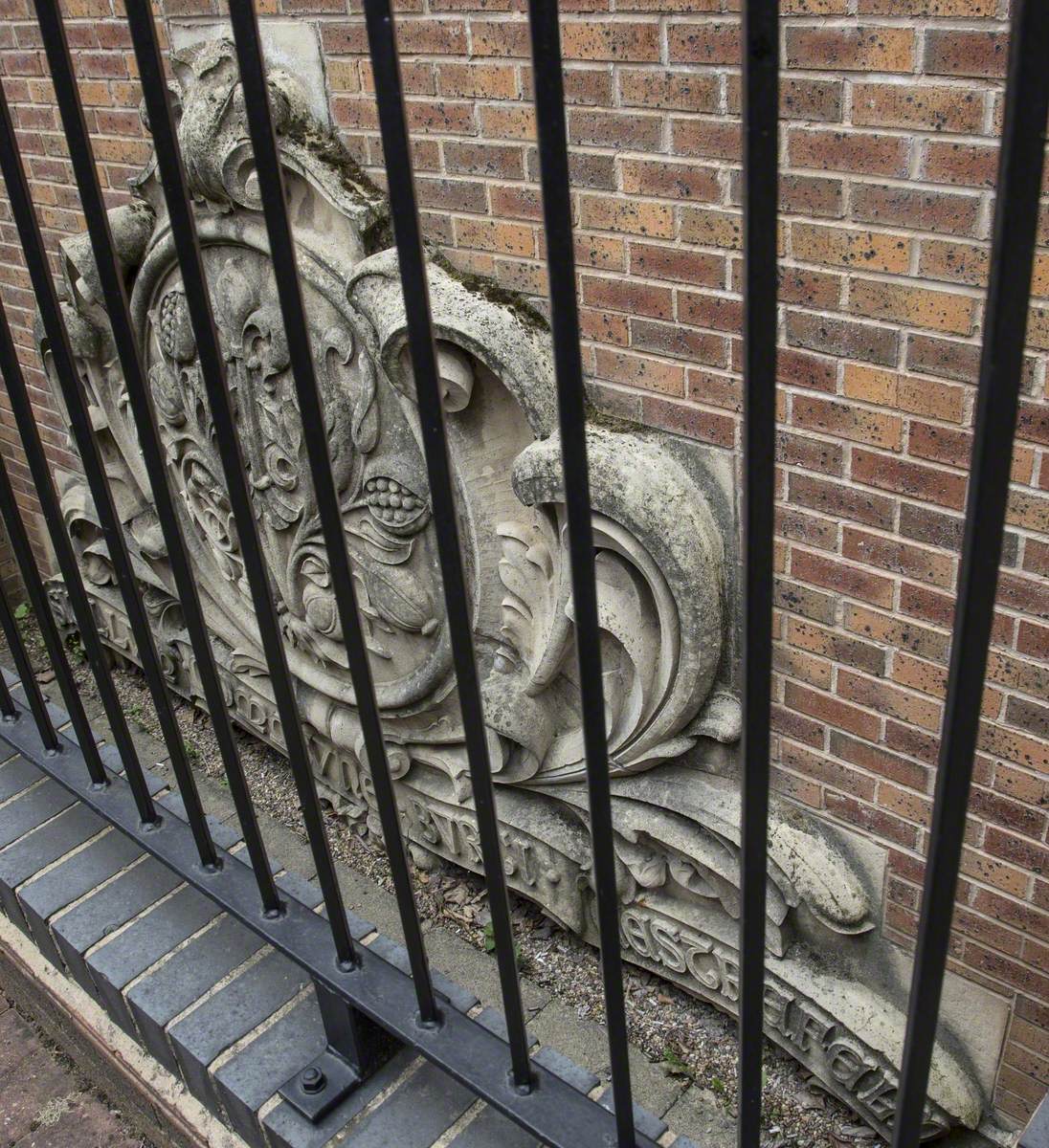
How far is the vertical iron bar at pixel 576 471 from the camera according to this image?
2.13 feet

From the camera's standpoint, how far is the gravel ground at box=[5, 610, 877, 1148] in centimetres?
299

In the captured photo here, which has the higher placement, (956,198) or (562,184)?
(562,184)

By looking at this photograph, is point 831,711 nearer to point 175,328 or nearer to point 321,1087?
point 321,1087

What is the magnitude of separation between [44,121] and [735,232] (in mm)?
2886

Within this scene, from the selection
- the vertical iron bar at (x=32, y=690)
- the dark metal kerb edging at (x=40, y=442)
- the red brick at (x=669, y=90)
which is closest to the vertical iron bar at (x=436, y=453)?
the dark metal kerb edging at (x=40, y=442)

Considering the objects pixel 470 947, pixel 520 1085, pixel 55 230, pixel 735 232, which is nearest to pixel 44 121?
pixel 55 230

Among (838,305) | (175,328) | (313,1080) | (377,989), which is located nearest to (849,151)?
(838,305)

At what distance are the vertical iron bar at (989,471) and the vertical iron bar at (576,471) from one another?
0.24m

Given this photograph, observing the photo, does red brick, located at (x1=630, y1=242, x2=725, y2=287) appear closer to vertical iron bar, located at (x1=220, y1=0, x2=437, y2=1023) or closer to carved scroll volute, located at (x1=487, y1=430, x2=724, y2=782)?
carved scroll volute, located at (x1=487, y1=430, x2=724, y2=782)

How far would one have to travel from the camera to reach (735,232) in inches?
87.5

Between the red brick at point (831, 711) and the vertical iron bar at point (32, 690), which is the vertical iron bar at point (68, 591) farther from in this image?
the red brick at point (831, 711)

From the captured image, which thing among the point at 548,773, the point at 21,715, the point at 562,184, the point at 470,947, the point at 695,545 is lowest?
the point at 470,947

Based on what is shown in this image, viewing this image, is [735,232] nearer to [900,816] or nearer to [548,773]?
[900,816]

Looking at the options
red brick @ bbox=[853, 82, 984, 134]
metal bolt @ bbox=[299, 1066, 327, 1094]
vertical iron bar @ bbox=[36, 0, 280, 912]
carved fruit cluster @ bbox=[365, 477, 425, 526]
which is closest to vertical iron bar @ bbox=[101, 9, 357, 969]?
vertical iron bar @ bbox=[36, 0, 280, 912]
